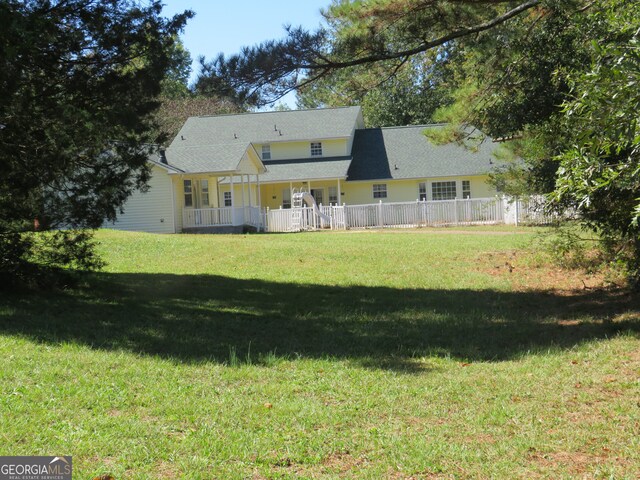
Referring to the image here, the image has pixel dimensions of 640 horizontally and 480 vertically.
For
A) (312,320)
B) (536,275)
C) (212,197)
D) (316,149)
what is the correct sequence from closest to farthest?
(312,320)
(536,275)
(212,197)
(316,149)

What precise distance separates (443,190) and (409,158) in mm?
2641

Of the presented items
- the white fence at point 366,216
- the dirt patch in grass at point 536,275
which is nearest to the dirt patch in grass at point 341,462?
the dirt patch in grass at point 536,275

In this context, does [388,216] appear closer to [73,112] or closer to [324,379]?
[73,112]

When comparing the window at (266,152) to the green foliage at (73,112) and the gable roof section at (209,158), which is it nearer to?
the gable roof section at (209,158)

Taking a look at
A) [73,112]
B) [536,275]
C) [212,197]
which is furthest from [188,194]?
[73,112]

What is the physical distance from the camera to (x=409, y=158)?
4031 centimetres

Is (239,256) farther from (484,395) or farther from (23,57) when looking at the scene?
(484,395)

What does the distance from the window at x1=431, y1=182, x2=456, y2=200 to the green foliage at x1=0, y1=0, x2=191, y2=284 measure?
95.7ft

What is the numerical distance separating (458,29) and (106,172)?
20.3 feet

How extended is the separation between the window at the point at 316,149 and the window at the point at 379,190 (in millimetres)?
3820

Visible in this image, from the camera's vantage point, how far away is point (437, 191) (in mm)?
39812

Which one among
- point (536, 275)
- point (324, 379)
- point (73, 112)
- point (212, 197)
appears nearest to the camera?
point (324, 379)

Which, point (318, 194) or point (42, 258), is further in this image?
point (318, 194)

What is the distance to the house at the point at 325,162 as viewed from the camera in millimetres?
36375
